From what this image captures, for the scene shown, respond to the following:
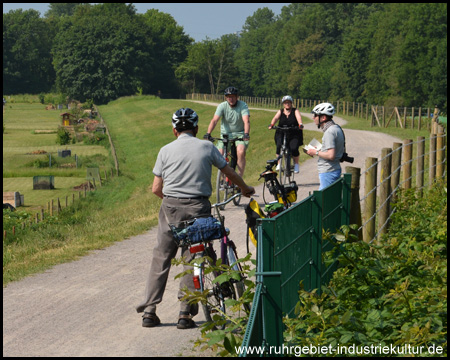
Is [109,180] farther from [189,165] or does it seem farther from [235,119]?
[189,165]

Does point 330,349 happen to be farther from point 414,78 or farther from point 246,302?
point 414,78

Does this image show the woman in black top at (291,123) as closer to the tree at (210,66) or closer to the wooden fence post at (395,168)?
the wooden fence post at (395,168)

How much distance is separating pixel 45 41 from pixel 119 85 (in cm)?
5546

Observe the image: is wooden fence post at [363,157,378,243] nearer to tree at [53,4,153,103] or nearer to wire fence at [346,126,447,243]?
wire fence at [346,126,447,243]

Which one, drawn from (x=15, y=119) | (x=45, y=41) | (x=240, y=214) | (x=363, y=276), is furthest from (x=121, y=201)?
(x=45, y=41)

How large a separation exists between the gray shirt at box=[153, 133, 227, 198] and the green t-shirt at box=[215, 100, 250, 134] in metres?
6.09

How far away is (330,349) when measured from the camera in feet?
16.6

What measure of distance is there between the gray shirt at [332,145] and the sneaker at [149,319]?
3.32 m

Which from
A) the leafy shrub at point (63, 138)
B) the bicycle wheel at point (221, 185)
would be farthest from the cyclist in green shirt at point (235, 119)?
the leafy shrub at point (63, 138)

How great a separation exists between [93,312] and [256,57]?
12764cm

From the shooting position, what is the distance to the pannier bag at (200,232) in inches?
243

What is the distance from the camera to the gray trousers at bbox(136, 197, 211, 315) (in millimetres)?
6488

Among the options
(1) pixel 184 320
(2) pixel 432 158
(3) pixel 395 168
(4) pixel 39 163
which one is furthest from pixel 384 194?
(4) pixel 39 163

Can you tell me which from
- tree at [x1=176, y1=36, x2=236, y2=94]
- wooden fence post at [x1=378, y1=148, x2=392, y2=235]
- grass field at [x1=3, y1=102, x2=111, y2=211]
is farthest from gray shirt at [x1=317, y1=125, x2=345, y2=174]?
tree at [x1=176, y1=36, x2=236, y2=94]
